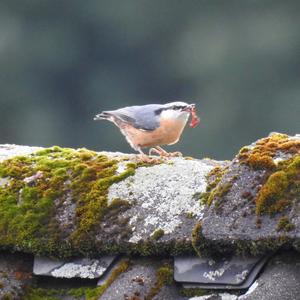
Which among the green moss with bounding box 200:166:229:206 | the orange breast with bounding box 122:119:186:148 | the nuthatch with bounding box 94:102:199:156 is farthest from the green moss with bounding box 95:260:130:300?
the orange breast with bounding box 122:119:186:148

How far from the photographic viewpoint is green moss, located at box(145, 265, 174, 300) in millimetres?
5220

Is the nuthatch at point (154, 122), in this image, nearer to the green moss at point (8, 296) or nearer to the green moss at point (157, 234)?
the green moss at point (157, 234)

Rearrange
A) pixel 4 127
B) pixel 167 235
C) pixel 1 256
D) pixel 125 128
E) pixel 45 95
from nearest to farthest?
pixel 167 235, pixel 1 256, pixel 125 128, pixel 4 127, pixel 45 95

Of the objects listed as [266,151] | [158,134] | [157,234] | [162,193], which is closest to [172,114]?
[158,134]

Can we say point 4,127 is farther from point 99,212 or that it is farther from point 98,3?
point 99,212

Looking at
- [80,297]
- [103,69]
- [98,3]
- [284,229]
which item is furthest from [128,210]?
[98,3]

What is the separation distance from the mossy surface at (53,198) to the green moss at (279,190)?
901 millimetres

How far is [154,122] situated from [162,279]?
218cm

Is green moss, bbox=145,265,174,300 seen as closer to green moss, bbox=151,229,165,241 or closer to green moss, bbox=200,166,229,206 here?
green moss, bbox=151,229,165,241

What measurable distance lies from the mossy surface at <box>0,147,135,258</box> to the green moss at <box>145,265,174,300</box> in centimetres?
43

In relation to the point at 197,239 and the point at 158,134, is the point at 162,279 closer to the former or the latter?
the point at 197,239

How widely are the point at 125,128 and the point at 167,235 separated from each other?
A: 2.25 meters

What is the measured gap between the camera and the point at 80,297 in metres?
5.46

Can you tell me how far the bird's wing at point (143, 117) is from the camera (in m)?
7.33
